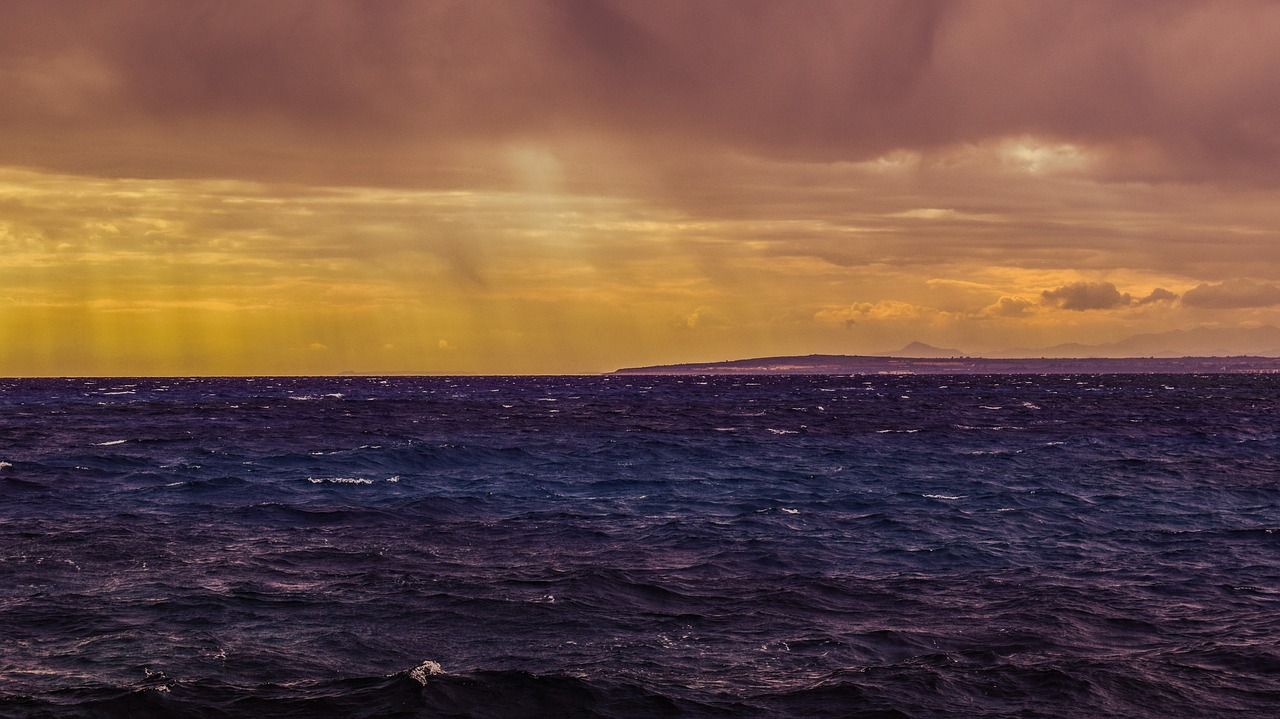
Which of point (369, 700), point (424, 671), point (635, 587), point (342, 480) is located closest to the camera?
point (369, 700)

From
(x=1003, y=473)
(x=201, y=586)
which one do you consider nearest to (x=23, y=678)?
(x=201, y=586)

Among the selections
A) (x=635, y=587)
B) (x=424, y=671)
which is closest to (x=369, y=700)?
(x=424, y=671)

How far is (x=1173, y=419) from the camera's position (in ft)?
285

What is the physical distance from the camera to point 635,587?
22250 millimetres

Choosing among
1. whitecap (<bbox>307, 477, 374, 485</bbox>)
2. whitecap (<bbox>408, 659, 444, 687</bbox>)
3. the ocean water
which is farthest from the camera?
whitecap (<bbox>307, 477, 374, 485</bbox>)

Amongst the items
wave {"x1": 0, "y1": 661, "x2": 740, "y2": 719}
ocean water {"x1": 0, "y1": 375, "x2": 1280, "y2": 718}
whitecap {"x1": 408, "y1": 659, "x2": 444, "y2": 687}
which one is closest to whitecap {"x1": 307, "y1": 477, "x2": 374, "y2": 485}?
ocean water {"x1": 0, "y1": 375, "x2": 1280, "y2": 718}

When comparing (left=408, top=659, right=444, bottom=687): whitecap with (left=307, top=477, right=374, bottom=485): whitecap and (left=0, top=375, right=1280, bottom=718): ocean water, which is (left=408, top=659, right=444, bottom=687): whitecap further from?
(left=307, top=477, right=374, bottom=485): whitecap

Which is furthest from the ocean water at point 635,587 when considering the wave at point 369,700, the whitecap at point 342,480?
the whitecap at point 342,480

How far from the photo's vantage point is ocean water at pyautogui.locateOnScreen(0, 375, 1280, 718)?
50.3 feet

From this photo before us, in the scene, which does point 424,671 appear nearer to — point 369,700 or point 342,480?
point 369,700

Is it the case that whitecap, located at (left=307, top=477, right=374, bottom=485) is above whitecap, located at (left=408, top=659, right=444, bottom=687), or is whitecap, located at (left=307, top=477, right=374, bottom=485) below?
above

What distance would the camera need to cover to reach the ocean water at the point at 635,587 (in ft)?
50.3

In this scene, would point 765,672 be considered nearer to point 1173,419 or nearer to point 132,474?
point 132,474

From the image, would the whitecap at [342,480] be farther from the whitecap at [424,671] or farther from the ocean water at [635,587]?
the whitecap at [424,671]
